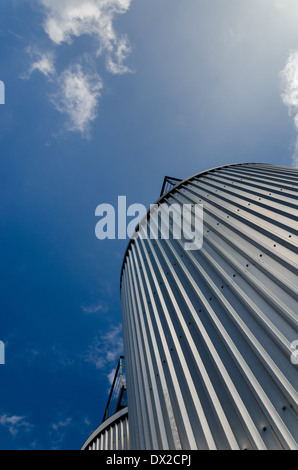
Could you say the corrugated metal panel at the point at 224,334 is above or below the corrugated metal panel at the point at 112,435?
below

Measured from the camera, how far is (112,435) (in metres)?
7.72

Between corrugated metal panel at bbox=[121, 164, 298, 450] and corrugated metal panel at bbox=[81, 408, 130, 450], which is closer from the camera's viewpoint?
corrugated metal panel at bbox=[121, 164, 298, 450]

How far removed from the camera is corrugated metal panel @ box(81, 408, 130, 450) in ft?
23.1

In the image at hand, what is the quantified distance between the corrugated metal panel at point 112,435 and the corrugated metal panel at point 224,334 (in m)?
3.52

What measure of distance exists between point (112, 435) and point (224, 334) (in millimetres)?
7086

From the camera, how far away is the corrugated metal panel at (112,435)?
277 inches

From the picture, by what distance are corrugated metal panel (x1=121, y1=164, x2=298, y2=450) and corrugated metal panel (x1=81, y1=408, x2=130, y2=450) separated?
138 inches

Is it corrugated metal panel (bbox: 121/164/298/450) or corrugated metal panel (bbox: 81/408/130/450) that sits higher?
corrugated metal panel (bbox: 81/408/130/450)

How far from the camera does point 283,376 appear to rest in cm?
232

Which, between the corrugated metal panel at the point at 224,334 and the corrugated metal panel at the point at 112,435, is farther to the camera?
the corrugated metal panel at the point at 112,435

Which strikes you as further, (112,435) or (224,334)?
(112,435)

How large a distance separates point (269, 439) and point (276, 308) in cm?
122
